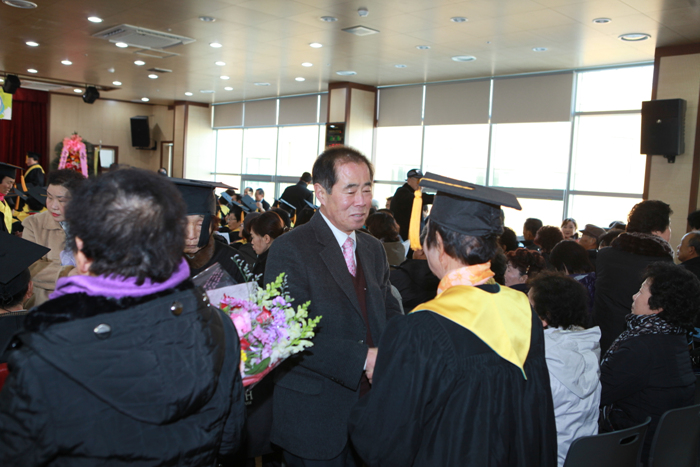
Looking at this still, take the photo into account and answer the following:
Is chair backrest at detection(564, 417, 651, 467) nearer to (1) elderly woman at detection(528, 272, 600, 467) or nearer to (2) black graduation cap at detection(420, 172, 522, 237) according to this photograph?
(1) elderly woman at detection(528, 272, 600, 467)

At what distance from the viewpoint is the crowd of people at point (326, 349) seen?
1035mm

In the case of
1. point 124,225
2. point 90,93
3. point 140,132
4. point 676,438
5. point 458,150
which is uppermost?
point 90,93

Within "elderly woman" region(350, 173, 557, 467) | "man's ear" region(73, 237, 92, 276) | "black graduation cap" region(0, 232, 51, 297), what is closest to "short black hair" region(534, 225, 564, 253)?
"elderly woman" region(350, 173, 557, 467)

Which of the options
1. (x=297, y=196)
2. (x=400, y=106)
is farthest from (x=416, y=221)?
(x=400, y=106)

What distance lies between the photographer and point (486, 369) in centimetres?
144

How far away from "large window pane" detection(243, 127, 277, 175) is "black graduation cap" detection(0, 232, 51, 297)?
1282 centimetres

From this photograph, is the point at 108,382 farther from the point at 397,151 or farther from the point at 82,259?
the point at 397,151

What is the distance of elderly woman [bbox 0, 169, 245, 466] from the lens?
3.31 feet

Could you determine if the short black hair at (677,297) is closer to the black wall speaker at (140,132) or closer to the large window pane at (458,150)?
the large window pane at (458,150)

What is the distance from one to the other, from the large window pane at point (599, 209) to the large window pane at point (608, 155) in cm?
18

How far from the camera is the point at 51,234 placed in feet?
10.6

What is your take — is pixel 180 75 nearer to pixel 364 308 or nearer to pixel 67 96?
pixel 67 96

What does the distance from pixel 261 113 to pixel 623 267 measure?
1294 centimetres

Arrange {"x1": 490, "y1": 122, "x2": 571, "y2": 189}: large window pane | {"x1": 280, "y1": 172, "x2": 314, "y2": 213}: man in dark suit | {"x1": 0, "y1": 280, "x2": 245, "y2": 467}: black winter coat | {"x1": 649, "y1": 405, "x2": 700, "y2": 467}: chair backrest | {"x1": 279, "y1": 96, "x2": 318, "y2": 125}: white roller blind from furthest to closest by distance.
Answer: {"x1": 279, "y1": 96, "x2": 318, "y2": 125}: white roller blind < {"x1": 490, "y1": 122, "x2": 571, "y2": 189}: large window pane < {"x1": 280, "y1": 172, "x2": 314, "y2": 213}: man in dark suit < {"x1": 649, "y1": 405, "x2": 700, "y2": 467}: chair backrest < {"x1": 0, "y1": 280, "x2": 245, "y2": 467}: black winter coat
